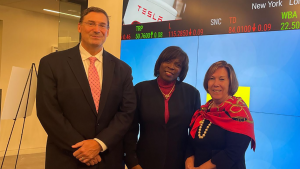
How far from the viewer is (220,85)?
189 centimetres

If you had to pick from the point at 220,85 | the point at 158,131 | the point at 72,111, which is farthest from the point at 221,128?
the point at 72,111

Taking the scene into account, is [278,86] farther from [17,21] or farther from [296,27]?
[17,21]

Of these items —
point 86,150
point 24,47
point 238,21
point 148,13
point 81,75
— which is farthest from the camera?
point 24,47

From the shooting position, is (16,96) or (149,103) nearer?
(149,103)

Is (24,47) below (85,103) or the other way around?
the other way around

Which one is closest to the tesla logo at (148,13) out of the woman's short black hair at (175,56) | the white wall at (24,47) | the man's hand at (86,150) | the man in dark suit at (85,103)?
the woman's short black hair at (175,56)

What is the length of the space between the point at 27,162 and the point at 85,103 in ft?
12.8

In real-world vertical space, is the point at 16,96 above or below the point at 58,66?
below

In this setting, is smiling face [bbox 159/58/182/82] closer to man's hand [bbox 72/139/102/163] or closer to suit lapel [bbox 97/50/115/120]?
suit lapel [bbox 97/50/115/120]

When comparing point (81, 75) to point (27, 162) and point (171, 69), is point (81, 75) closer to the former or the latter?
point (171, 69)

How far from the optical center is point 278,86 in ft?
9.02

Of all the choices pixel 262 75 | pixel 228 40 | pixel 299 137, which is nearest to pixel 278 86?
pixel 262 75

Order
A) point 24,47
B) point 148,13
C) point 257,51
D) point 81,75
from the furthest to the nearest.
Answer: point 24,47 < point 148,13 < point 257,51 < point 81,75

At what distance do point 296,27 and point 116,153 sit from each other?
195 centimetres
